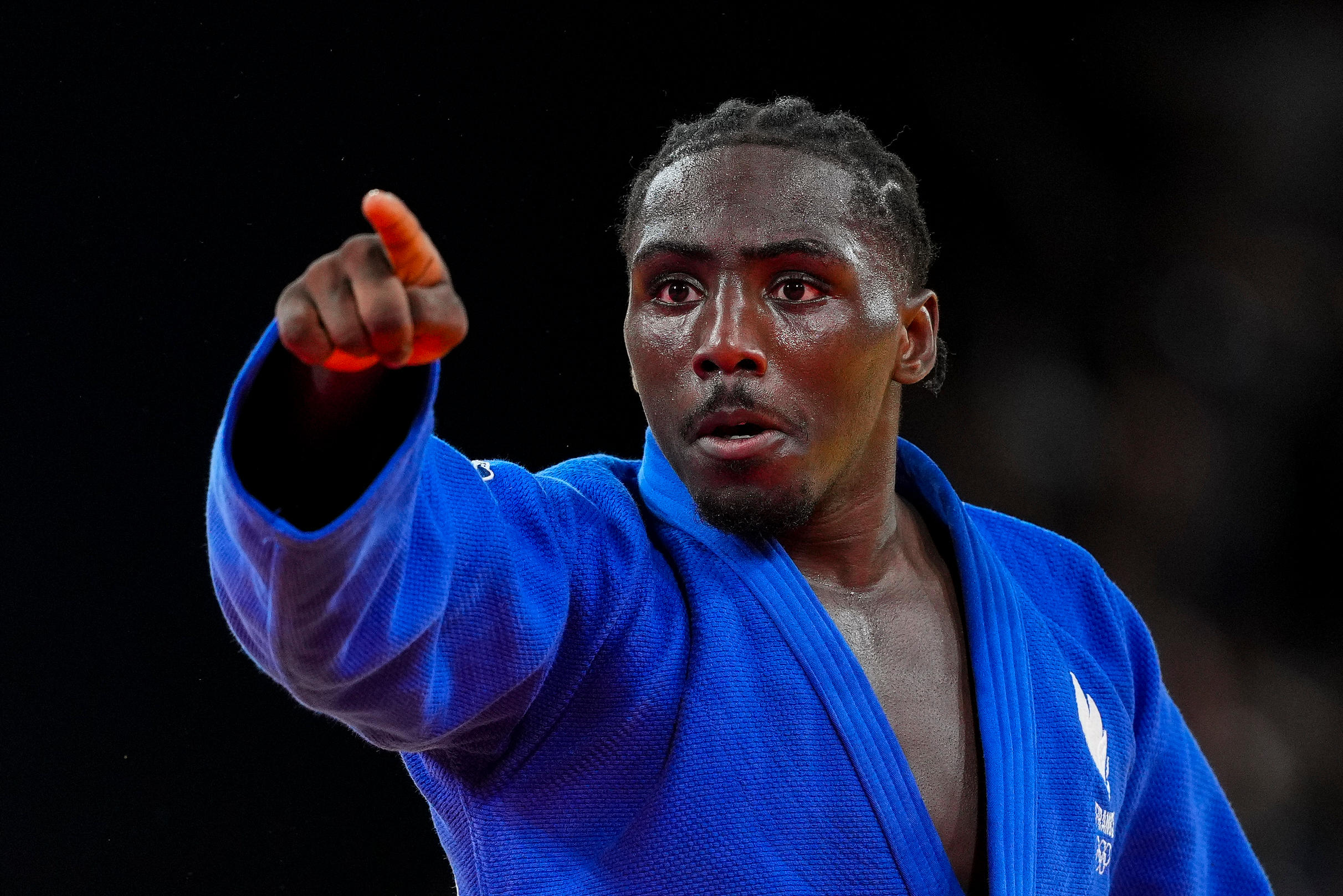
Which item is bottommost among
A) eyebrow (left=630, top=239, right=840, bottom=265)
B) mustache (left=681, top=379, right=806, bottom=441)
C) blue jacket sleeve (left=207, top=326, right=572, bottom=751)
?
blue jacket sleeve (left=207, top=326, right=572, bottom=751)

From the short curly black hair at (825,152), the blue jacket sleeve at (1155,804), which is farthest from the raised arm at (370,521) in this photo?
the blue jacket sleeve at (1155,804)

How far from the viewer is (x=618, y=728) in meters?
1.17

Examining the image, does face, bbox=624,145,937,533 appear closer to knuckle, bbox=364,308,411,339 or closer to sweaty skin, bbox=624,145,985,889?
sweaty skin, bbox=624,145,985,889

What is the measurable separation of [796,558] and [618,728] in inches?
13.6

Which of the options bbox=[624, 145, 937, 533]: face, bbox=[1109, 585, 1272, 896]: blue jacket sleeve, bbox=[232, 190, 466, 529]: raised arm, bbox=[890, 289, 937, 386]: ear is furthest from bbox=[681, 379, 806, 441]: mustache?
bbox=[1109, 585, 1272, 896]: blue jacket sleeve

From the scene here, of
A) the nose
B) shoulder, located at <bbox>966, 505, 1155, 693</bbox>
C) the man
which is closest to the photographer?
the man

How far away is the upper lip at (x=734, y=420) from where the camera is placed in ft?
4.13

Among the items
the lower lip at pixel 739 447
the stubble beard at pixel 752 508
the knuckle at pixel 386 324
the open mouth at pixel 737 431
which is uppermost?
the knuckle at pixel 386 324

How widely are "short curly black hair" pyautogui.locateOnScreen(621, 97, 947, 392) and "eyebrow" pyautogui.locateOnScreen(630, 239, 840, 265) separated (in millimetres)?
100

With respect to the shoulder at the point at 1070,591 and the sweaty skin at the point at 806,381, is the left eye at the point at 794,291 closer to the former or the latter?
the sweaty skin at the point at 806,381

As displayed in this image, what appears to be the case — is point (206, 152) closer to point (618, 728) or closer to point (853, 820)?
point (618, 728)

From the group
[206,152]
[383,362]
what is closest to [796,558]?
[383,362]

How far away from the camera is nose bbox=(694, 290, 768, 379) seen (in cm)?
125

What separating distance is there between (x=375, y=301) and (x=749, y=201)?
580 millimetres
